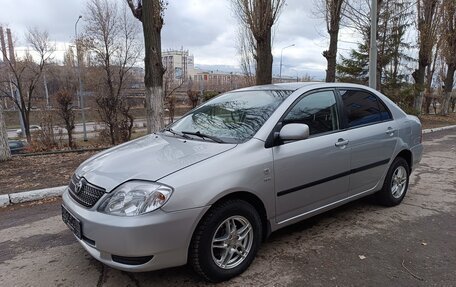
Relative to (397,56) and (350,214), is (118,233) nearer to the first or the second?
(350,214)

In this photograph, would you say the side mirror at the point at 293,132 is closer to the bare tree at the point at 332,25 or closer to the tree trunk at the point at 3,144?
the tree trunk at the point at 3,144

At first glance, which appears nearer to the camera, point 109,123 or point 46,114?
point 109,123

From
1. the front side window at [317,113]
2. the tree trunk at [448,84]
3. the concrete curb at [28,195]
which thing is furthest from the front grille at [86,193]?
the tree trunk at [448,84]

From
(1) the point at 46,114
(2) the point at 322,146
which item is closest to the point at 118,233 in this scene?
(2) the point at 322,146

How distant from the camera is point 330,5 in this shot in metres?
12.9

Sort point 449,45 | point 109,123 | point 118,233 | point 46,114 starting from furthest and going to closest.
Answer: point 449,45 → point 46,114 → point 109,123 → point 118,233

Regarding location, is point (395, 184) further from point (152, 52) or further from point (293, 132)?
point (152, 52)

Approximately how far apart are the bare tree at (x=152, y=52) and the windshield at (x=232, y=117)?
162 inches

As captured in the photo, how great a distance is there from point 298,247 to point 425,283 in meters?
1.13

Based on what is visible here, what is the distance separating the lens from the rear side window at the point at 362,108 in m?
4.05

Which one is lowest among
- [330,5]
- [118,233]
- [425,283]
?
[425,283]

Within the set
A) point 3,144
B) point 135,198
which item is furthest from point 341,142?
point 3,144

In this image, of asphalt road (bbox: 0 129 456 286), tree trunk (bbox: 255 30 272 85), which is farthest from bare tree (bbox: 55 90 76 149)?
asphalt road (bbox: 0 129 456 286)

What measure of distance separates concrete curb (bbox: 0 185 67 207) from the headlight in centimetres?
321
